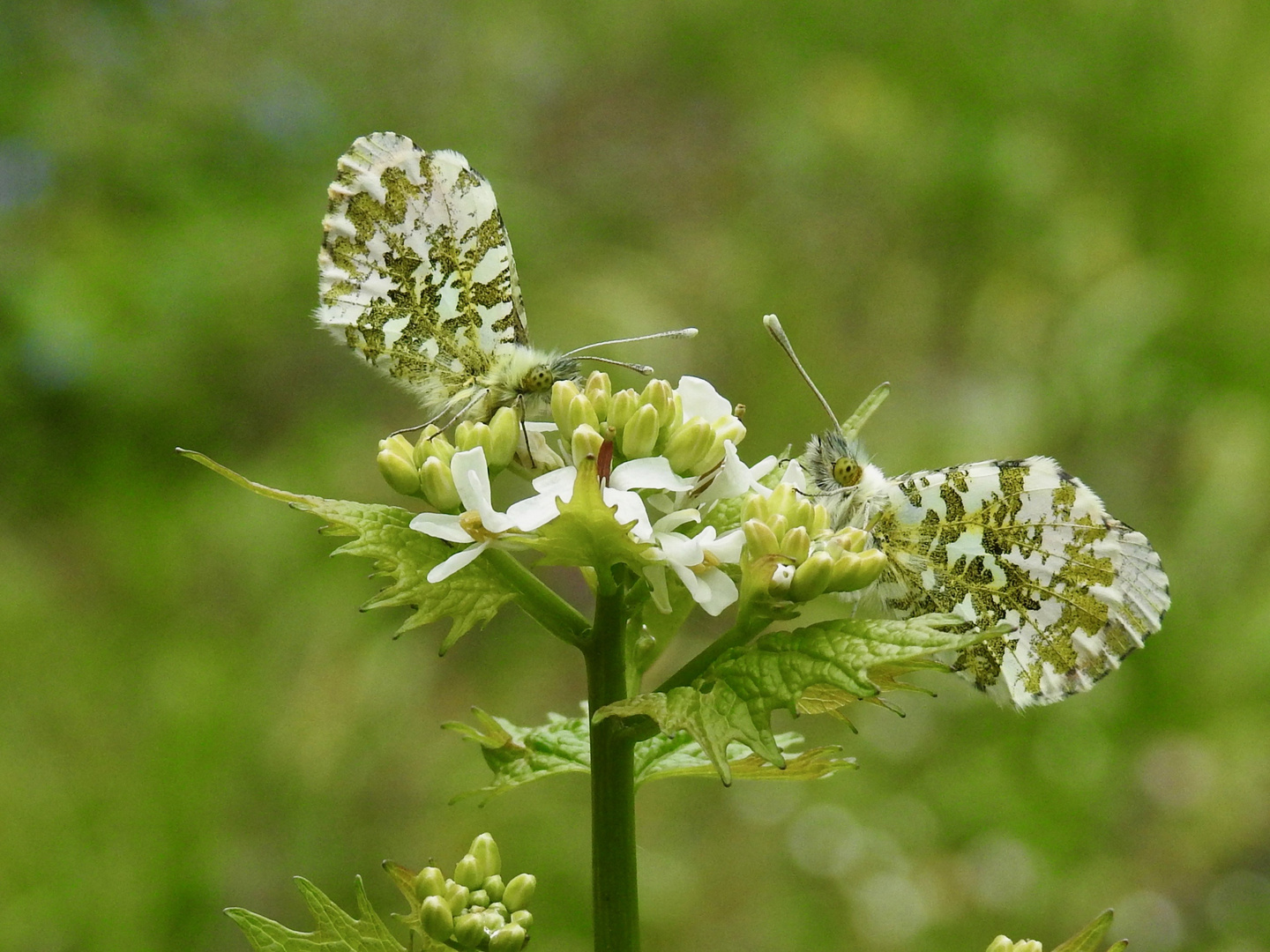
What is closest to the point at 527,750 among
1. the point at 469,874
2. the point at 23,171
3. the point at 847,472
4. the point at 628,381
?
the point at 469,874

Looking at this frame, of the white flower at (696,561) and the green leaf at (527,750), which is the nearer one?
the white flower at (696,561)

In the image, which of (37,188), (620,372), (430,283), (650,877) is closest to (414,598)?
(430,283)

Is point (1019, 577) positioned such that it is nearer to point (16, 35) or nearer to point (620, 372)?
point (620, 372)

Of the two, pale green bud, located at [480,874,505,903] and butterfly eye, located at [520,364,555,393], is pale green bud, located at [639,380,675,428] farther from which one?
pale green bud, located at [480,874,505,903]

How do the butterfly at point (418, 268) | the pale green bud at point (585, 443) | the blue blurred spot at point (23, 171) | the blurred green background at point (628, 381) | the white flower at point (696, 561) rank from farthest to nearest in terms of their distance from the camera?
the blue blurred spot at point (23, 171) → the blurred green background at point (628, 381) → the butterfly at point (418, 268) → the pale green bud at point (585, 443) → the white flower at point (696, 561)

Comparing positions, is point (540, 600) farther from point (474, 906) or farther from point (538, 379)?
point (538, 379)

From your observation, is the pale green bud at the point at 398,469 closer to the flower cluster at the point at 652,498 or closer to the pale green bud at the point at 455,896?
the flower cluster at the point at 652,498

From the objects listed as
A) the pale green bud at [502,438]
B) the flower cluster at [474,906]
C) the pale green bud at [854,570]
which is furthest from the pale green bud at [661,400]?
the flower cluster at [474,906]
